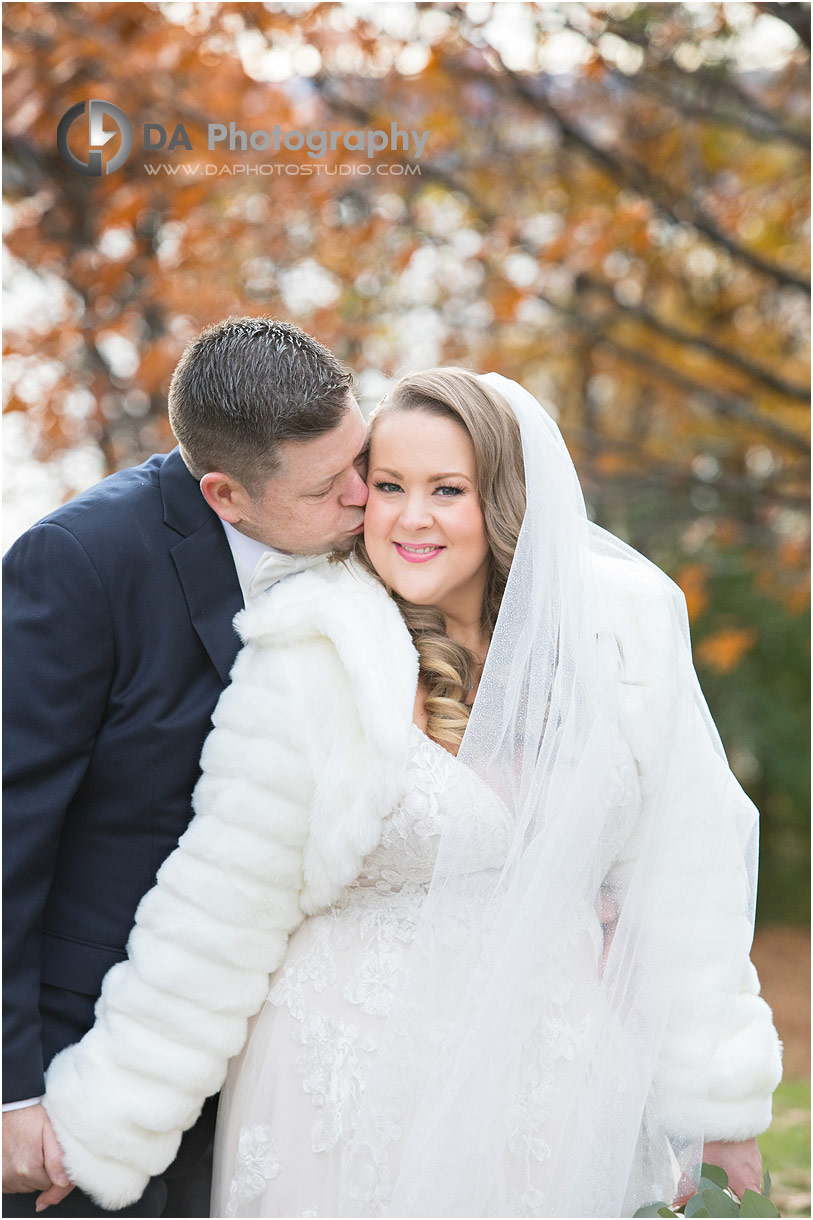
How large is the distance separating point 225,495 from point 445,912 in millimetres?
1083

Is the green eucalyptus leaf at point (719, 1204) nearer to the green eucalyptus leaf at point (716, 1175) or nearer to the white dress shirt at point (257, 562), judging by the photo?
the green eucalyptus leaf at point (716, 1175)

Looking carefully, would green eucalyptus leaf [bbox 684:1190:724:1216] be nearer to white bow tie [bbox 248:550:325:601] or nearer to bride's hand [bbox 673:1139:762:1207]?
bride's hand [bbox 673:1139:762:1207]

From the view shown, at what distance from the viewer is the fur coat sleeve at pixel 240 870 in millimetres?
2303

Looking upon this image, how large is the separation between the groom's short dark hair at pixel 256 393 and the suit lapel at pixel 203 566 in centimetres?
11

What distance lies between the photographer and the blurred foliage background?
5.11 m

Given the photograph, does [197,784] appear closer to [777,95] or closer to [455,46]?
[455,46]

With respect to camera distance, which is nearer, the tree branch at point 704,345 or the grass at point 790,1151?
the grass at point 790,1151

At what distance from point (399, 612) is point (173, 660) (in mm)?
521

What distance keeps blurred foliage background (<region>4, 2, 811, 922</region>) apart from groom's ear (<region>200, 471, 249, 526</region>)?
1.80 meters

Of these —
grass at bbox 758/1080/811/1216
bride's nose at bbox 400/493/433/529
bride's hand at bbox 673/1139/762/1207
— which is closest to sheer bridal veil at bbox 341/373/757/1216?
bride's hand at bbox 673/1139/762/1207

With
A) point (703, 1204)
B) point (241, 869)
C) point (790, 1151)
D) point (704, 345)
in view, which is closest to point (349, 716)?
point (241, 869)

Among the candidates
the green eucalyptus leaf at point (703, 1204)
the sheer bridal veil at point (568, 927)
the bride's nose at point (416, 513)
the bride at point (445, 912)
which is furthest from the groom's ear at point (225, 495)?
the green eucalyptus leaf at point (703, 1204)

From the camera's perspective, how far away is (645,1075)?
2.40 m

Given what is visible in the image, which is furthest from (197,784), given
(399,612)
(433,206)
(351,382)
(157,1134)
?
(433,206)
